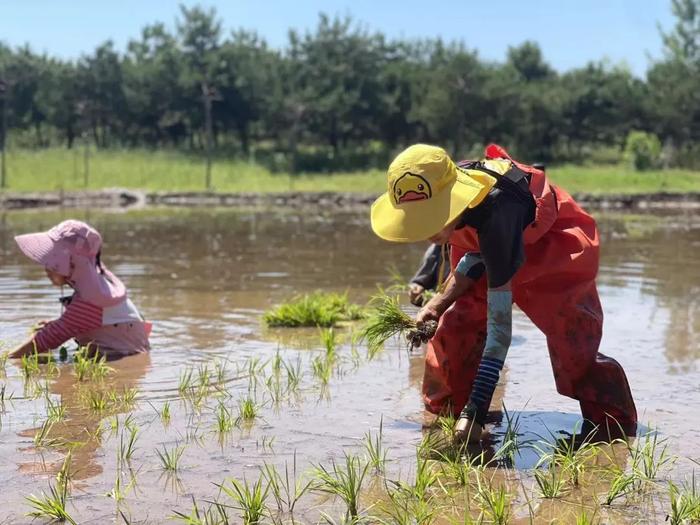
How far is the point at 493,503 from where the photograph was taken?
3473 millimetres

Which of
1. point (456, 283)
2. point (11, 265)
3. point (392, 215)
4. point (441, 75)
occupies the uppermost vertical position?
point (441, 75)

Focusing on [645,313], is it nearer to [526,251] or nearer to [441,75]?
[526,251]

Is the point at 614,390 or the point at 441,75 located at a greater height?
the point at 441,75

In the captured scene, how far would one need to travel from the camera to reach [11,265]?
14.0m

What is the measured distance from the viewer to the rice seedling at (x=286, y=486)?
143 inches

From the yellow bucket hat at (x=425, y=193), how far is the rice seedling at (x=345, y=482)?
3.14ft

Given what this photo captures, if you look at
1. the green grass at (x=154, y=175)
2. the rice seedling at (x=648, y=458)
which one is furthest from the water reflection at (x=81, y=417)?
the green grass at (x=154, y=175)

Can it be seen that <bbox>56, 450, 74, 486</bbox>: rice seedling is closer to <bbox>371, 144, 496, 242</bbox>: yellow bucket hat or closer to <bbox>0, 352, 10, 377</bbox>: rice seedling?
<bbox>371, 144, 496, 242</bbox>: yellow bucket hat

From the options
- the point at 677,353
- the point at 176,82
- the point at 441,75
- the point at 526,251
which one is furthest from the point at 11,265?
the point at 176,82

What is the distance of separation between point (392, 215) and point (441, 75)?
155 ft

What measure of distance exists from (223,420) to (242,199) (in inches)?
1354

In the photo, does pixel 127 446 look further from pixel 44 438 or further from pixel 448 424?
pixel 448 424

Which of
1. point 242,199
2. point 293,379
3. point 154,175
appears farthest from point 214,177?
point 293,379

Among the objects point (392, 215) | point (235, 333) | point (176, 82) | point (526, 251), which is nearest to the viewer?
point (392, 215)
